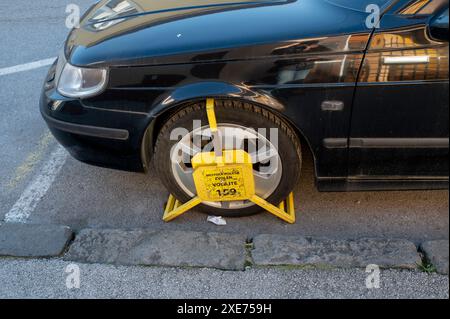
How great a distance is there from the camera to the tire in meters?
2.22

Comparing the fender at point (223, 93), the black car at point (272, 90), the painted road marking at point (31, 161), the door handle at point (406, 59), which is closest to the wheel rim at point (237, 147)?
the black car at point (272, 90)

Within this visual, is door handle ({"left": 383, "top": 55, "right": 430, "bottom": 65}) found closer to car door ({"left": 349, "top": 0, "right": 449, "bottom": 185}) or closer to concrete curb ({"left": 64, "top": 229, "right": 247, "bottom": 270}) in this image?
car door ({"left": 349, "top": 0, "right": 449, "bottom": 185})

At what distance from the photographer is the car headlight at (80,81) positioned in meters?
2.29

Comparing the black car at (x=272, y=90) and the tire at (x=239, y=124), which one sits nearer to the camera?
the black car at (x=272, y=90)

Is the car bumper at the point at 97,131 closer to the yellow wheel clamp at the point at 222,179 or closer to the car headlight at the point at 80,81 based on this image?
the car headlight at the point at 80,81

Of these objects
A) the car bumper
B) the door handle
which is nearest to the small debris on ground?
the car bumper

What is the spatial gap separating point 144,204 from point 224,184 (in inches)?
24.4

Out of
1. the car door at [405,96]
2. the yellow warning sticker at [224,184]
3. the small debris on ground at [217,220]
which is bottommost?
the small debris on ground at [217,220]

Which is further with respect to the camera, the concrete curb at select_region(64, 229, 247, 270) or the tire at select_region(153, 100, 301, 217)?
the concrete curb at select_region(64, 229, 247, 270)

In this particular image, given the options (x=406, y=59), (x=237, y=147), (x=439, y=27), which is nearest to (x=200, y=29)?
(x=237, y=147)

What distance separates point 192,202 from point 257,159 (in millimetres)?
463

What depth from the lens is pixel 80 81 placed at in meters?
2.37

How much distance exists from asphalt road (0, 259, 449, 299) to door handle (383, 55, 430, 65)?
103 cm

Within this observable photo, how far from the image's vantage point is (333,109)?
2129 millimetres
